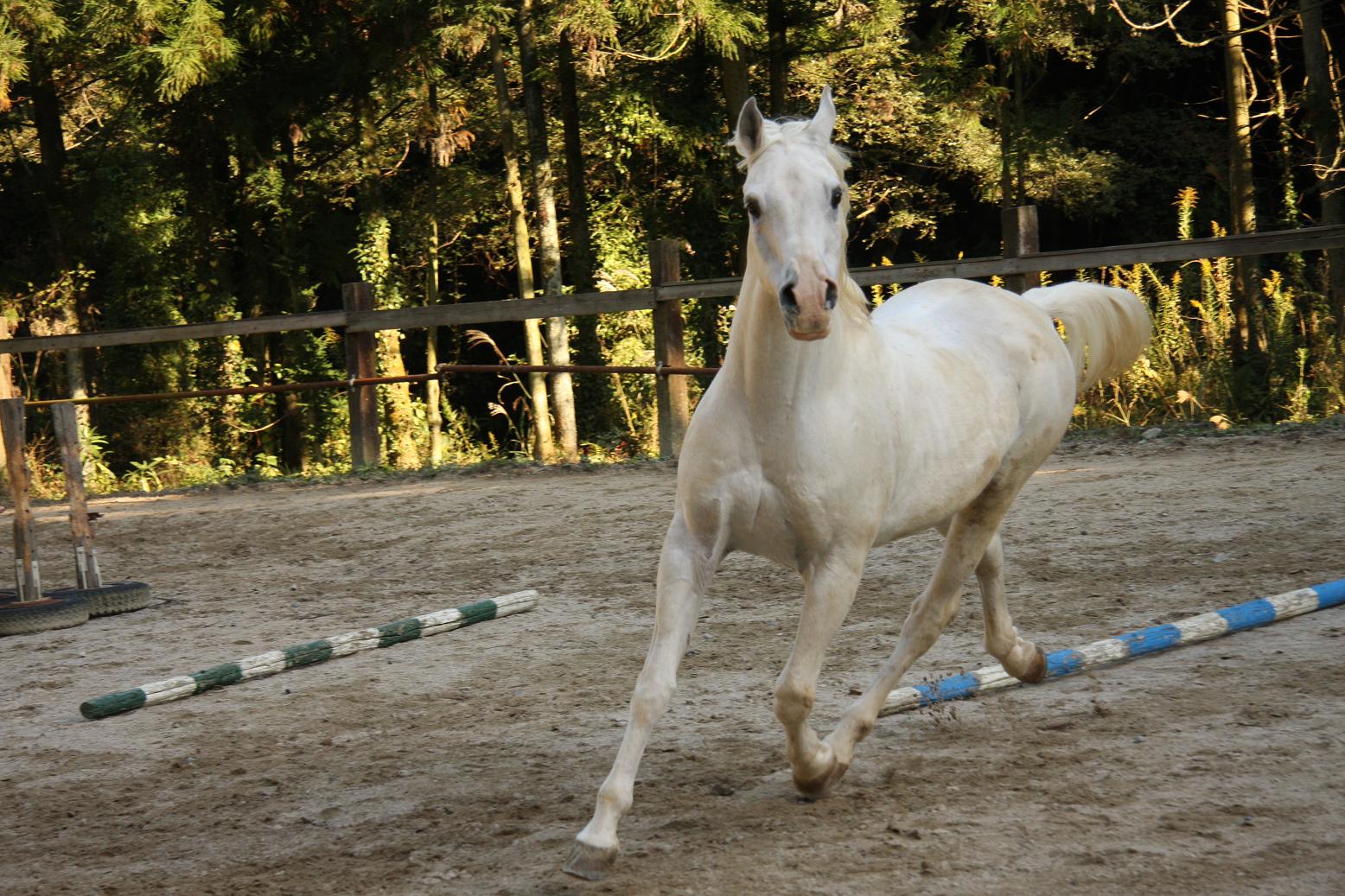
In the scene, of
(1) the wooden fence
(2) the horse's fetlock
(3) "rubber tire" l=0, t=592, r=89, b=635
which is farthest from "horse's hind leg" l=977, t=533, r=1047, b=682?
(1) the wooden fence

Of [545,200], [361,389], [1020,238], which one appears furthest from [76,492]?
[545,200]

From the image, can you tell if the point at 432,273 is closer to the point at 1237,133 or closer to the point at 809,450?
the point at 1237,133

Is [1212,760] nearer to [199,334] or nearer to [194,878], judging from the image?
[194,878]

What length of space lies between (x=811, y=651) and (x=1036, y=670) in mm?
1230

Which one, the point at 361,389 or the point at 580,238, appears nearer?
the point at 361,389

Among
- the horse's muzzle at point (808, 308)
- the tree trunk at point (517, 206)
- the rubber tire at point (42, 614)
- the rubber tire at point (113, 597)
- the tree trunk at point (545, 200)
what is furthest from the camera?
the tree trunk at point (517, 206)

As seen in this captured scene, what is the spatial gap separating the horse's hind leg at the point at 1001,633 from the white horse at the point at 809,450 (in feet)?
0.75

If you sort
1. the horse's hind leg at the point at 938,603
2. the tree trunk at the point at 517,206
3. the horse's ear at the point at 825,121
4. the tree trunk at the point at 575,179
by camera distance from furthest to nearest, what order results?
the tree trunk at the point at 575,179, the tree trunk at the point at 517,206, the horse's hind leg at the point at 938,603, the horse's ear at the point at 825,121

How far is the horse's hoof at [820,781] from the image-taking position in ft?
10.5

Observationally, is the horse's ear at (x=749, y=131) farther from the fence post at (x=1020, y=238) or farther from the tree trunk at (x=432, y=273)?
the tree trunk at (x=432, y=273)

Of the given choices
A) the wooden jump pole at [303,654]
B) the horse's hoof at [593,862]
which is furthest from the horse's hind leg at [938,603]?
the wooden jump pole at [303,654]

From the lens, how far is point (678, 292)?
33.7 feet

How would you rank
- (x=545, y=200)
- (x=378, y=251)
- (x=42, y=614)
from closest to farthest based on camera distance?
(x=42, y=614)
(x=545, y=200)
(x=378, y=251)

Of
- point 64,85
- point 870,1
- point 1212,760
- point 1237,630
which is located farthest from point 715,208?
point 1212,760
